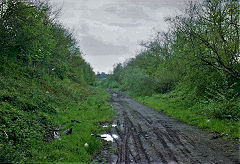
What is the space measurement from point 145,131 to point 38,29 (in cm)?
1191

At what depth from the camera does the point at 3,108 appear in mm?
7527

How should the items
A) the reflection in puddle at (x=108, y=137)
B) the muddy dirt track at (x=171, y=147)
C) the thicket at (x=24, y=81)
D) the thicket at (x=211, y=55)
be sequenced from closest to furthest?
the muddy dirt track at (x=171, y=147)
the thicket at (x=24, y=81)
the reflection in puddle at (x=108, y=137)
the thicket at (x=211, y=55)

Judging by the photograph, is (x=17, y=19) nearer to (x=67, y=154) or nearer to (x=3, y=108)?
(x=3, y=108)

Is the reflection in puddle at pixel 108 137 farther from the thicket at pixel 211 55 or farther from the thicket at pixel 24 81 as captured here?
the thicket at pixel 211 55

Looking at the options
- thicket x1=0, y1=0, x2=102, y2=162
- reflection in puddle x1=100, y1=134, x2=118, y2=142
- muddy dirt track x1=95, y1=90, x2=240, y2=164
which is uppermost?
thicket x1=0, y1=0, x2=102, y2=162

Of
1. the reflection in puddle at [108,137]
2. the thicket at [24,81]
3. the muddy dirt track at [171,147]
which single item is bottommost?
the muddy dirt track at [171,147]

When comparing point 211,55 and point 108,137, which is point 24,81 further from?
point 211,55

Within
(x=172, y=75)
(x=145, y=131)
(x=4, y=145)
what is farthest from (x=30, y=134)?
(x=172, y=75)

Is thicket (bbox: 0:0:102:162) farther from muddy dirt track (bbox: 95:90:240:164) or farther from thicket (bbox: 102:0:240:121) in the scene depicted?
thicket (bbox: 102:0:240:121)

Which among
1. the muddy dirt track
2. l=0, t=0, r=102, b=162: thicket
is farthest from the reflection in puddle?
l=0, t=0, r=102, b=162: thicket

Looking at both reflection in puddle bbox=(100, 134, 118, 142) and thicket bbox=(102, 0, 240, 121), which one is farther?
thicket bbox=(102, 0, 240, 121)

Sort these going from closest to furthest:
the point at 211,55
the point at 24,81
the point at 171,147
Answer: the point at 171,147 → the point at 211,55 → the point at 24,81

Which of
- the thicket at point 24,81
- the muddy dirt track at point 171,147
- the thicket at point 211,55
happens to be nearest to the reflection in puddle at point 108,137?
the muddy dirt track at point 171,147

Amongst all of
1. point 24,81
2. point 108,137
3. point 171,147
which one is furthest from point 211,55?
point 24,81
